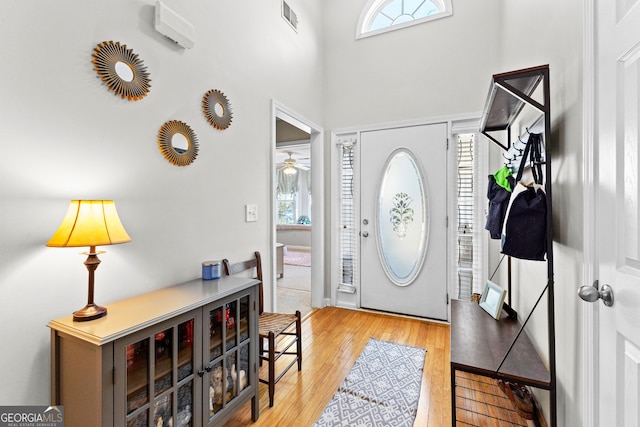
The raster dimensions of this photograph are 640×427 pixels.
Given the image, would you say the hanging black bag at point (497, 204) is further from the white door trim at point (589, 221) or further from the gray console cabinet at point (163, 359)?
the gray console cabinet at point (163, 359)

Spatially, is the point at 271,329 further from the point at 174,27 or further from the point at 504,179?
the point at 174,27

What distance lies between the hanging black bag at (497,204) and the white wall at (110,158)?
66.2 inches

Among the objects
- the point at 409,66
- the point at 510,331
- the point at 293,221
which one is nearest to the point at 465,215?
the point at 510,331

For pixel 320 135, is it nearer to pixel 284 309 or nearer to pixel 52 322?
pixel 284 309

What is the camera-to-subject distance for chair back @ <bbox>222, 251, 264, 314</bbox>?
6.23 ft

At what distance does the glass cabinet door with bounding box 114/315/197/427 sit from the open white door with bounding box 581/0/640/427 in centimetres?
155

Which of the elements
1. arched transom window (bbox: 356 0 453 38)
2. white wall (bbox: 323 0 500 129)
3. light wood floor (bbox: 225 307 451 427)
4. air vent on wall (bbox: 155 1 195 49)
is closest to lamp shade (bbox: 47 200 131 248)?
air vent on wall (bbox: 155 1 195 49)

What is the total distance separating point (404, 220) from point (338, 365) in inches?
64.5

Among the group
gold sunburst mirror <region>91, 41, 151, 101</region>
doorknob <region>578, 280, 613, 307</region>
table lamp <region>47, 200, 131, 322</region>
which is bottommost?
doorknob <region>578, 280, 613, 307</region>

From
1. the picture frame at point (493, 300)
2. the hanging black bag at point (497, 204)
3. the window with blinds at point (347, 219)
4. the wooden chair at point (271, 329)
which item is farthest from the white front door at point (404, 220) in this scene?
the wooden chair at point (271, 329)

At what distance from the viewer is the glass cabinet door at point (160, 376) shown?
1.05 meters

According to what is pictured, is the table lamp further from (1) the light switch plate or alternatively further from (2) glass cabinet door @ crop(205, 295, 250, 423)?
(1) the light switch plate

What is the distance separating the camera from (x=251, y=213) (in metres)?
2.20

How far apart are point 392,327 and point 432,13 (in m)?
3.38
